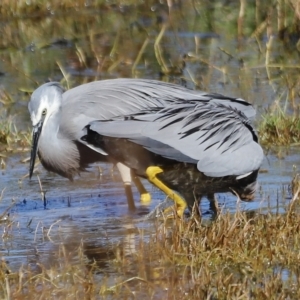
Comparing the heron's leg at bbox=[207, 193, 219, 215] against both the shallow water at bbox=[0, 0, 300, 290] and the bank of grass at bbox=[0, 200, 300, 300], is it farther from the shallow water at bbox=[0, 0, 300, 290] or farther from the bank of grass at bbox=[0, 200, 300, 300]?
the bank of grass at bbox=[0, 200, 300, 300]

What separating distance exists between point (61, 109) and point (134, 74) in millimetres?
4156

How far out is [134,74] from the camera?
33.7ft

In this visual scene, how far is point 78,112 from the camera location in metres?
6.05

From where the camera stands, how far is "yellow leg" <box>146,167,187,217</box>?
5.80 m

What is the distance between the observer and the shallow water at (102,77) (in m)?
5.52

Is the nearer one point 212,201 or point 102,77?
point 212,201

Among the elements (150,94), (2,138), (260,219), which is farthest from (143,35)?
(260,219)

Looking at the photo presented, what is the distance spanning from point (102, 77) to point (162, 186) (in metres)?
4.49

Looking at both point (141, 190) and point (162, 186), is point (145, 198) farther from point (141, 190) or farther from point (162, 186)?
point (162, 186)

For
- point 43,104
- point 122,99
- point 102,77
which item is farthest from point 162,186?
point 102,77

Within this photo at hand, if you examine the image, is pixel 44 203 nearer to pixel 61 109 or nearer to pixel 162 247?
pixel 61 109

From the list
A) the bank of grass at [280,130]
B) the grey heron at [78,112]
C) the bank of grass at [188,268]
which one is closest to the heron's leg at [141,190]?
the grey heron at [78,112]

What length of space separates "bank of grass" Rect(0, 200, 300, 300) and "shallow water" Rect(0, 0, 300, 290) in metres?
0.20

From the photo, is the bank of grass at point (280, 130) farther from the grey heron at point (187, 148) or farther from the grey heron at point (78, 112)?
the grey heron at point (187, 148)
